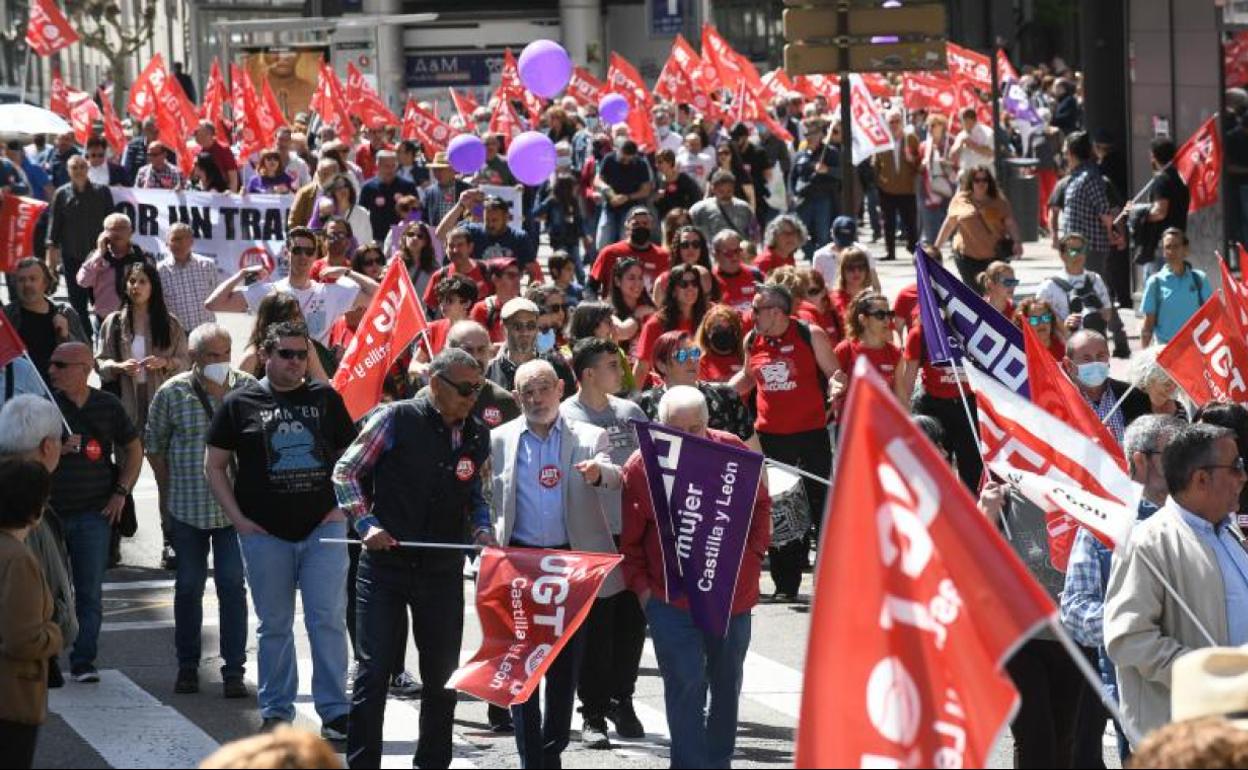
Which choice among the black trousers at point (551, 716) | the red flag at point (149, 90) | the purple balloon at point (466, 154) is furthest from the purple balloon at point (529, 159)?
the black trousers at point (551, 716)

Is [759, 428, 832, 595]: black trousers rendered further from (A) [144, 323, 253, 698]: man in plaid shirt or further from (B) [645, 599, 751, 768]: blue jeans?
(B) [645, 599, 751, 768]: blue jeans

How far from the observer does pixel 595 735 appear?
32.7ft

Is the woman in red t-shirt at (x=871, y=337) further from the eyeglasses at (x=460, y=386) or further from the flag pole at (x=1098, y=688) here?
the flag pole at (x=1098, y=688)

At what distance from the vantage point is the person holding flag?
28.5 feet

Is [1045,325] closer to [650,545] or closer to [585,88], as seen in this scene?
[650,545]

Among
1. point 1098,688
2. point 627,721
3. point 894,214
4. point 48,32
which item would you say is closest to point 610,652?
point 627,721

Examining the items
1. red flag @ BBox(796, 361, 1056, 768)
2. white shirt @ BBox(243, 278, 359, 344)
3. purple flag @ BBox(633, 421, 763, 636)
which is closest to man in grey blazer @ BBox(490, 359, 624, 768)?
purple flag @ BBox(633, 421, 763, 636)

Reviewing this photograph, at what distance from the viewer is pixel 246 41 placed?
A: 155ft

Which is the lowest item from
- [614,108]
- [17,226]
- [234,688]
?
[234,688]

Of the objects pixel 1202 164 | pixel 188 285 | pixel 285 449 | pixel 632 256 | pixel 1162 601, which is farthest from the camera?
pixel 1202 164

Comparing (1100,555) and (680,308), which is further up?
(680,308)

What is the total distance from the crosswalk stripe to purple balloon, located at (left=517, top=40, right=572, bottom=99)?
71.9 ft

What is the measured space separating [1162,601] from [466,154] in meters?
18.4

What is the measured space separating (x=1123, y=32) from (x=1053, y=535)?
16.7m
